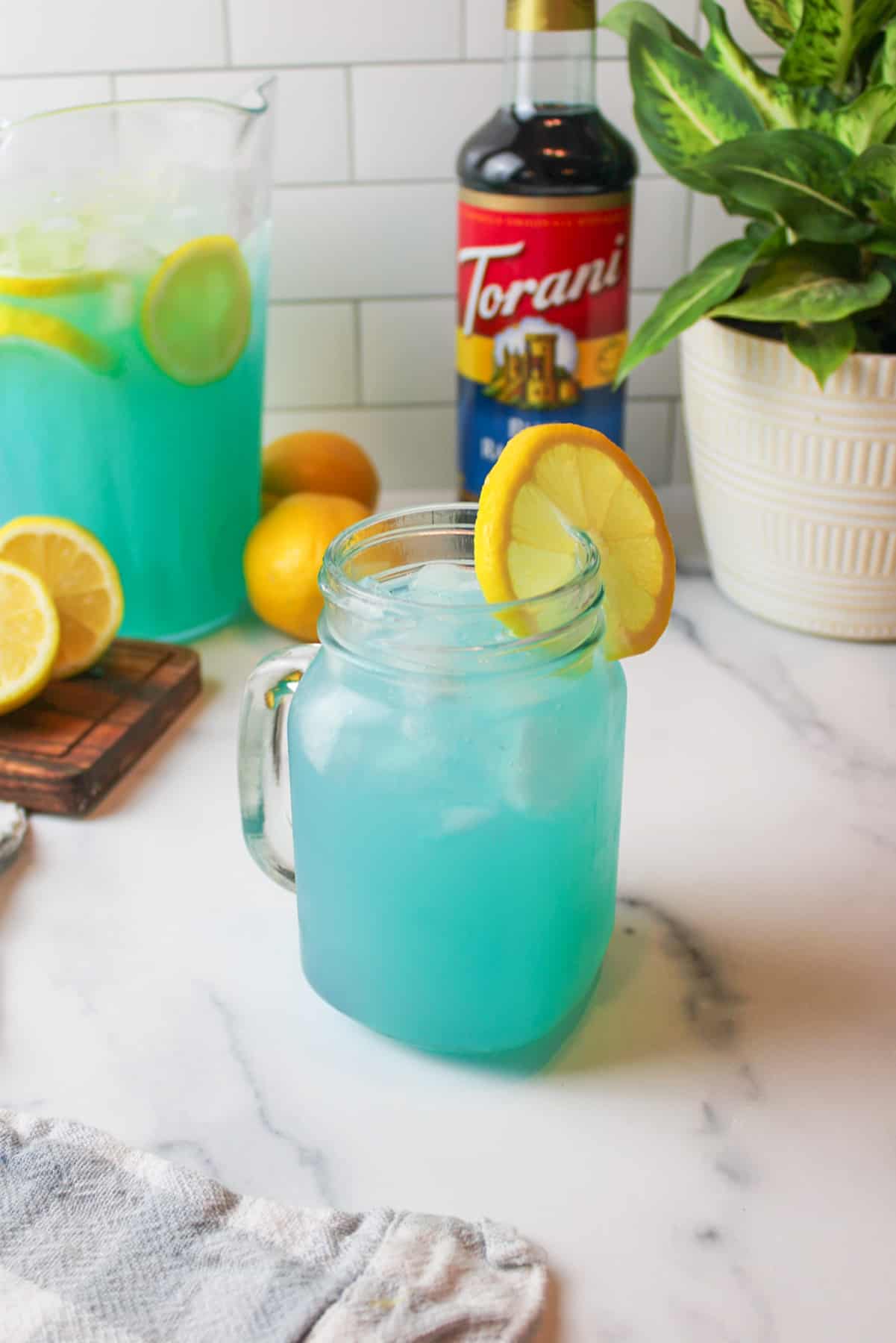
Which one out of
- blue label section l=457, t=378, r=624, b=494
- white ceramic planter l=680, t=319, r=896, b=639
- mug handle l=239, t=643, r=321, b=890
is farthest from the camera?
blue label section l=457, t=378, r=624, b=494

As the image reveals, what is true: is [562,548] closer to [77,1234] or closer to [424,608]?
[424,608]

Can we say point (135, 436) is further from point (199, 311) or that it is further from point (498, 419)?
point (498, 419)

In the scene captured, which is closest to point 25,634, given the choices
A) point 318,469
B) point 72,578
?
point 72,578

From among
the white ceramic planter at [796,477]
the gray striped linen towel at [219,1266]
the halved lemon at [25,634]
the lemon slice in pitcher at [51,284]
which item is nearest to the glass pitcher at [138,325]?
the lemon slice in pitcher at [51,284]

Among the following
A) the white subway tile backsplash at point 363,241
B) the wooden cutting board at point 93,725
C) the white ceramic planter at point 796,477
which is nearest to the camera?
the wooden cutting board at point 93,725

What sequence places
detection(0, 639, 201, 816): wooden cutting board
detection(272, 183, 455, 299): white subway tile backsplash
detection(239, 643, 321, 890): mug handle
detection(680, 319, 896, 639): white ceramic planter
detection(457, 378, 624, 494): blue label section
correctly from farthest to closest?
1. detection(272, 183, 455, 299): white subway tile backsplash
2. detection(457, 378, 624, 494): blue label section
3. detection(680, 319, 896, 639): white ceramic planter
4. detection(0, 639, 201, 816): wooden cutting board
5. detection(239, 643, 321, 890): mug handle

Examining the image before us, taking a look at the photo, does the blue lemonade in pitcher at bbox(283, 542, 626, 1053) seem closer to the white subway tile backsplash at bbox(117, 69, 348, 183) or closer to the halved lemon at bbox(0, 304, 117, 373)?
the halved lemon at bbox(0, 304, 117, 373)

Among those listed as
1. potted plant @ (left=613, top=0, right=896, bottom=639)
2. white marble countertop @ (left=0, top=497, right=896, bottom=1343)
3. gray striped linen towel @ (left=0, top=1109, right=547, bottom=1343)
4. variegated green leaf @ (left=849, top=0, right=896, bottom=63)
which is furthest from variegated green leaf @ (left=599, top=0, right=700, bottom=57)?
gray striped linen towel @ (left=0, top=1109, right=547, bottom=1343)

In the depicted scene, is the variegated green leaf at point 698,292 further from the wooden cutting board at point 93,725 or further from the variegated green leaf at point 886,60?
the wooden cutting board at point 93,725
